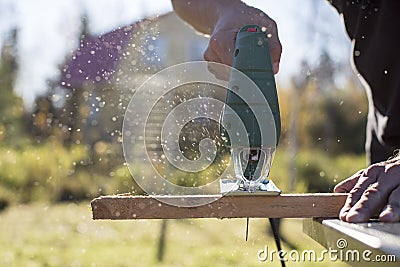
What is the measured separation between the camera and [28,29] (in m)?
5.88

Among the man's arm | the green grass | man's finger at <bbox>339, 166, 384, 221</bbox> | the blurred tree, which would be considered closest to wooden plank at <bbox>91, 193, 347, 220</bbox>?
man's finger at <bbox>339, 166, 384, 221</bbox>

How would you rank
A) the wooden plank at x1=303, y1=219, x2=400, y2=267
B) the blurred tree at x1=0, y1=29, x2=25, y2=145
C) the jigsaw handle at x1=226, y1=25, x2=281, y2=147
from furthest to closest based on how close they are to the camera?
the blurred tree at x1=0, y1=29, x2=25, y2=145 → the jigsaw handle at x1=226, y1=25, x2=281, y2=147 → the wooden plank at x1=303, y1=219, x2=400, y2=267

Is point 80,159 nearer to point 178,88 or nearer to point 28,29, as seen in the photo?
point 28,29

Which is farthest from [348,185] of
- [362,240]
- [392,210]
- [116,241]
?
[116,241]

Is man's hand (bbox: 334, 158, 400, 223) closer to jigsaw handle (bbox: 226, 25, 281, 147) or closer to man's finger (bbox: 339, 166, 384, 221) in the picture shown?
man's finger (bbox: 339, 166, 384, 221)

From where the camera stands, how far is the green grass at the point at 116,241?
14.5ft

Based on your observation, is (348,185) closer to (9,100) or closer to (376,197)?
(376,197)

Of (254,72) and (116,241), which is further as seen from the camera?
(116,241)

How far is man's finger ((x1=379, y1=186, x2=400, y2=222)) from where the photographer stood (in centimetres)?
85

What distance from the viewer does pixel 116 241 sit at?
500 cm

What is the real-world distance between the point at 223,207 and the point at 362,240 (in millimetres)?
267

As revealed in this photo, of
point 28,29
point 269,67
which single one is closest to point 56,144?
point 28,29

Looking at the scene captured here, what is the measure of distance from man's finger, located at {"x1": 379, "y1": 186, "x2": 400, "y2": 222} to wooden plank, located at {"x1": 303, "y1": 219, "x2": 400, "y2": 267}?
0.01 meters

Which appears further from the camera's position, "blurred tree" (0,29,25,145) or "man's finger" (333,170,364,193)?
"blurred tree" (0,29,25,145)
